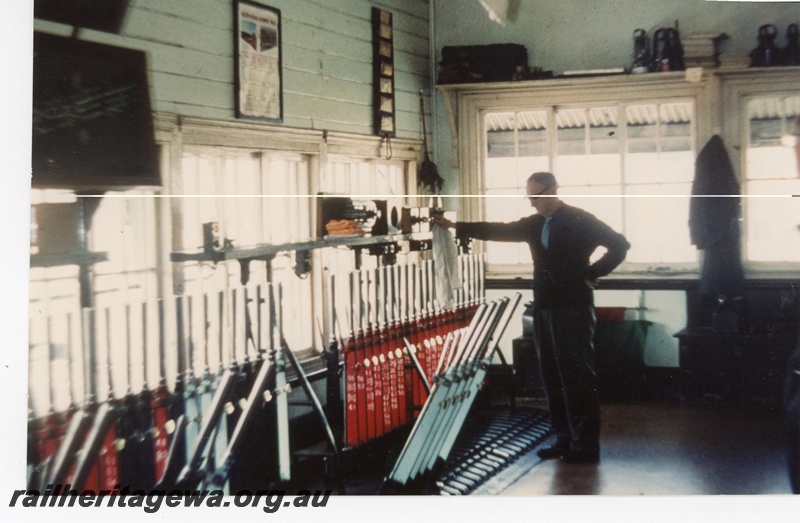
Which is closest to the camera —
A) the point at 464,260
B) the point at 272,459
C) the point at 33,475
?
the point at 33,475

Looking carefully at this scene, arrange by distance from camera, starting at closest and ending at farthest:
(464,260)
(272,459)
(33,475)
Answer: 1. (33,475)
2. (272,459)
3. (464,260)

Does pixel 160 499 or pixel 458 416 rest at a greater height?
pixel 458 416

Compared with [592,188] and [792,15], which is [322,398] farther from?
[792,15]

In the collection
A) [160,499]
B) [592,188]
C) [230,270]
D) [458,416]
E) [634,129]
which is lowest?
[160,499]

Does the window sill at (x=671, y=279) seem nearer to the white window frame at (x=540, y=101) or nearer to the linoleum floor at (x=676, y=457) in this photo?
the white window frame at (x=540, y=101)

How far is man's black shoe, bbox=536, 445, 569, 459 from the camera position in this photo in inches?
96.7

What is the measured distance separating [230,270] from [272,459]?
A: 0.65 metres

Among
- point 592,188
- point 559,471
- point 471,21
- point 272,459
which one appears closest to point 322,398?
point 272,459

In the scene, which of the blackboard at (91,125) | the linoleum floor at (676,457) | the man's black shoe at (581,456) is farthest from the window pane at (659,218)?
the blackboard at (91,125)

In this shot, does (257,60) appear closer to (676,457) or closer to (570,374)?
(570,374)

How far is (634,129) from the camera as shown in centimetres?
243

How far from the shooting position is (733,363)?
2455mm

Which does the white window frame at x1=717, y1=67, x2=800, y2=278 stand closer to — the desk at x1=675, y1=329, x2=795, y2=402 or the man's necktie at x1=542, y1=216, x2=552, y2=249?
the desk at x1=675, y1=329, x2=795, y2=402

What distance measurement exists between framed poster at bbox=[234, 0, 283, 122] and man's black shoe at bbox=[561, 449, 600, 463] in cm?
155
